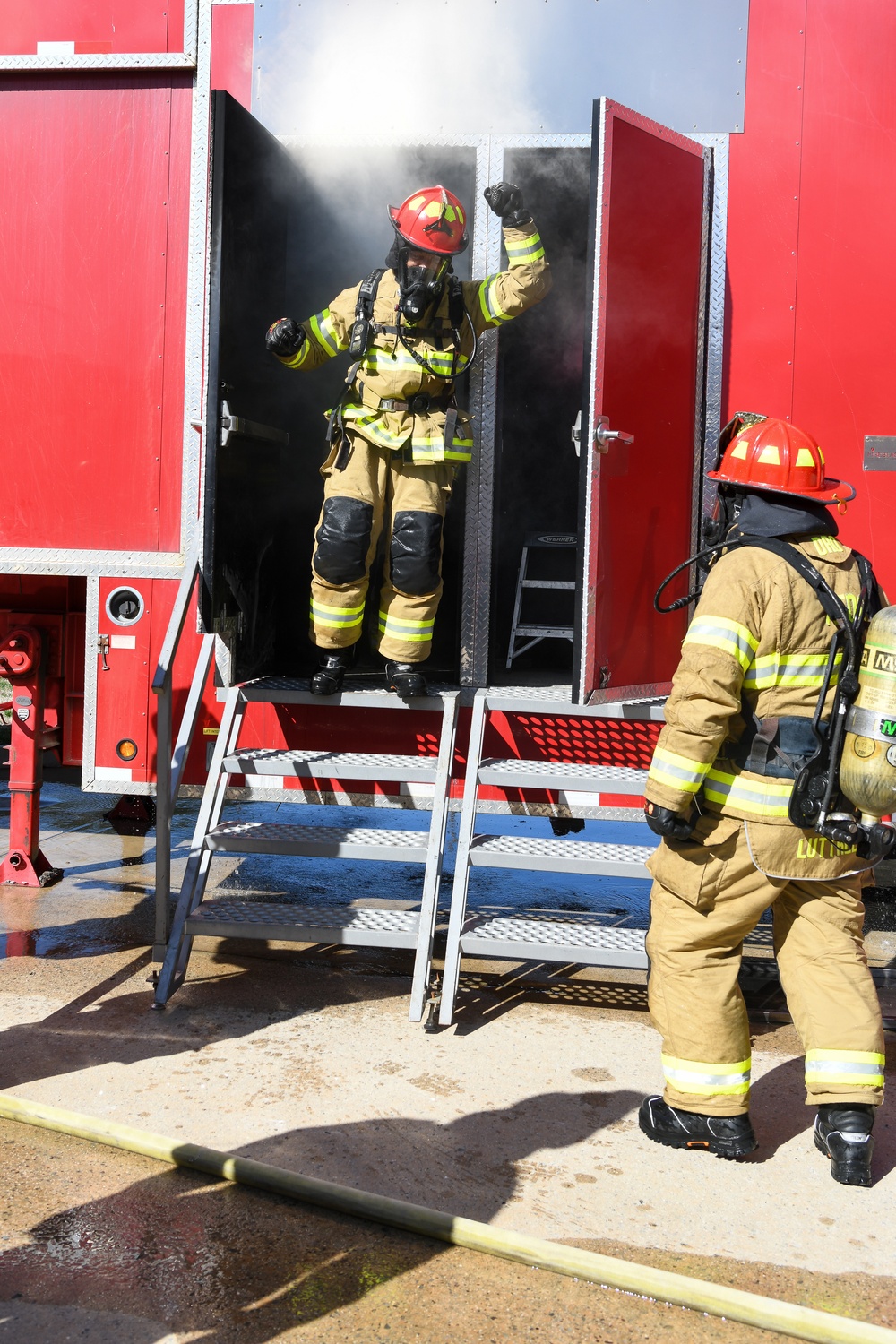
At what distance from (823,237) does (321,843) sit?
2.89m

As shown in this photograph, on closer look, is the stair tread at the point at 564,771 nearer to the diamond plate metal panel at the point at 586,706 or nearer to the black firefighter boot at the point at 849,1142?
the diamond plate metal panel at the point at 586,706

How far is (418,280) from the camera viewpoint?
452cm

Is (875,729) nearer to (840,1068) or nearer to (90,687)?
(840,1068)

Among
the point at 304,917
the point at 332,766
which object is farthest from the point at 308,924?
the point at 332,766

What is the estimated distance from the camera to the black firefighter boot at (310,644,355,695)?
175 inches

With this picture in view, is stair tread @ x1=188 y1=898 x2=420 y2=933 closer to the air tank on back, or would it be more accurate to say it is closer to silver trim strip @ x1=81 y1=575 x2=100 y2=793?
silver trim strip @ x1=81 y1=575 x2=100 y2=793

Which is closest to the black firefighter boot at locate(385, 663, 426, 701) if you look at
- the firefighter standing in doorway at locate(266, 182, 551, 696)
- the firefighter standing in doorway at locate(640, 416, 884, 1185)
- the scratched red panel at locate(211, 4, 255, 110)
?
the firefighter standing in doorway at locate(266, 182, 551, 696)

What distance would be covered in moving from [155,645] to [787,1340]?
330 centimetres

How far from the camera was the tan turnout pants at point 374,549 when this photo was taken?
14.7 feet

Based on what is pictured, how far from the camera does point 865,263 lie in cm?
443

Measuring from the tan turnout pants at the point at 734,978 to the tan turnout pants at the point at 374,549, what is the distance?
167 cm

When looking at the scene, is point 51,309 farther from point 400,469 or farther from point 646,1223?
point 646,1223

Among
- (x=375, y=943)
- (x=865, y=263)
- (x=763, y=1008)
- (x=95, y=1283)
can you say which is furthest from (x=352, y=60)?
(x=95, y=1283)

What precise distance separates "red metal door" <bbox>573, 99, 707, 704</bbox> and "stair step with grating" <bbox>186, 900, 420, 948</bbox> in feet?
3.34
